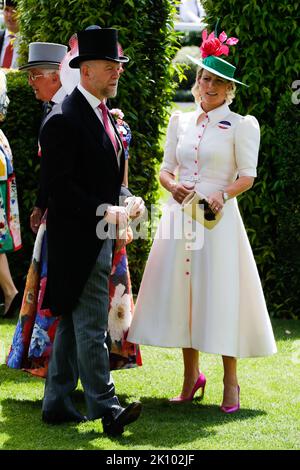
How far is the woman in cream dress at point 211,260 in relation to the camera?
5340mm

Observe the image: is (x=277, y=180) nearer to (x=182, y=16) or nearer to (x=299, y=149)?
(x=299, y=149)

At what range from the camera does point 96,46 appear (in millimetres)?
4812

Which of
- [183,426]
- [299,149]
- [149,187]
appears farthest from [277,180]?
[183,426]

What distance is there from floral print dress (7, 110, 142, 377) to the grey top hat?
27.6 inches

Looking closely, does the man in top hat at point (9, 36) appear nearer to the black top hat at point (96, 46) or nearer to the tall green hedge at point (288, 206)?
the tall green hedge at point (288, 206)

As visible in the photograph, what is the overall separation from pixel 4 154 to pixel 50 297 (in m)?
2.30

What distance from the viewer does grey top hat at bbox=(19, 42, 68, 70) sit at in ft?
19.6

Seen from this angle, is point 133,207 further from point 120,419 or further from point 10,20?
point 10,20

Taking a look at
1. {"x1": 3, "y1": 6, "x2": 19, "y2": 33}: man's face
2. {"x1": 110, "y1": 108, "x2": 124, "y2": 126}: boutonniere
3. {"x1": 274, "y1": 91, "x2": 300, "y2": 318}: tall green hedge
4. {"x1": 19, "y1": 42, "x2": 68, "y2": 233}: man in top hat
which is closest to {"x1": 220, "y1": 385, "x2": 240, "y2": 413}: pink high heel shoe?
{"x1": 19, "y1": 42, "x2": 68, "y2": 233}: man in top hat

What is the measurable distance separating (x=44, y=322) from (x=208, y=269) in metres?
0.93

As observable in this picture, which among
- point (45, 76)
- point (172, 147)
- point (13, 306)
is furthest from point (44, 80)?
point (13, 306)

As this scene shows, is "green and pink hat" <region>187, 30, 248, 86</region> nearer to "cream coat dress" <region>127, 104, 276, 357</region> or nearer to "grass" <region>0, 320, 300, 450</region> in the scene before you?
"cream coat dress" <region>127, 104, 276, 357</region>

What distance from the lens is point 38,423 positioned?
5.13 m

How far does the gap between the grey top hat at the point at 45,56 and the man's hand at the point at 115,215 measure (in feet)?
4.97
